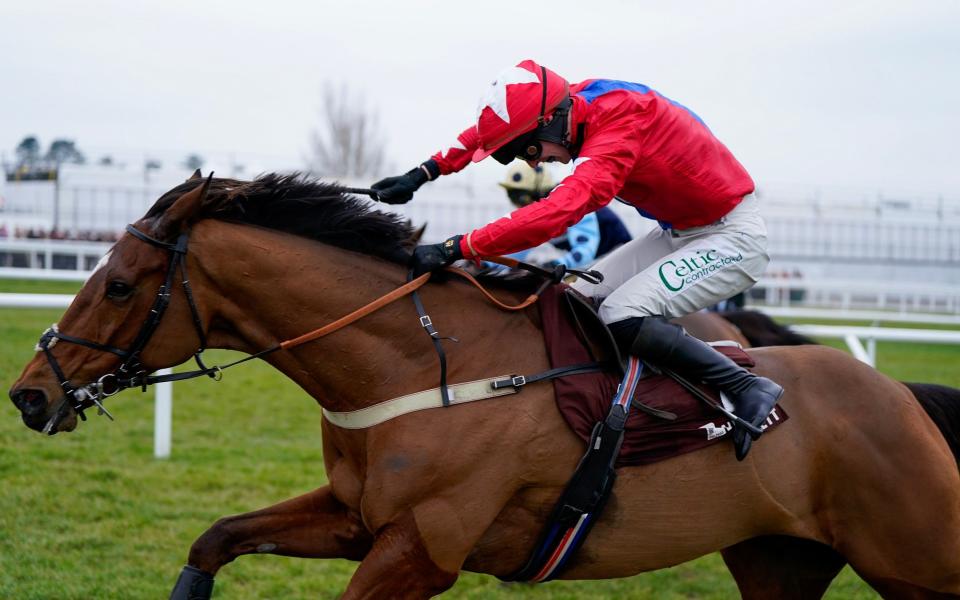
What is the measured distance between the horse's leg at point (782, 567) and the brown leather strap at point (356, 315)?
5.84 feet

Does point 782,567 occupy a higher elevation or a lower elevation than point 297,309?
lower

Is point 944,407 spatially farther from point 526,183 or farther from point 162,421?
point 162,421

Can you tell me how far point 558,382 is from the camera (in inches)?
120

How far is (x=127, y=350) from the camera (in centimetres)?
282

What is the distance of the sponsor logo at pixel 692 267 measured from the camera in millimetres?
3289

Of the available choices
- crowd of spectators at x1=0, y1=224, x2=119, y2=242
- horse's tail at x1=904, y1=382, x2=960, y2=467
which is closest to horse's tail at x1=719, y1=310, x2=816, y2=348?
horse's tail at x1=904, y1=382, x2=960, y2=467

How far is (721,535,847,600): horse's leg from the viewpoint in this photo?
3604 millimetres

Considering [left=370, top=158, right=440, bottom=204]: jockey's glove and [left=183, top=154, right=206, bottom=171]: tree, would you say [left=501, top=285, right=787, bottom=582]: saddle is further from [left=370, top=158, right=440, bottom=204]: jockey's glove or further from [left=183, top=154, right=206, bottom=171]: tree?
[left=183, top=154, right=206, bottom=171]: tree

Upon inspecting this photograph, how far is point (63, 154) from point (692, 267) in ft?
115

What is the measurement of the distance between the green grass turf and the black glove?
213 centimetres

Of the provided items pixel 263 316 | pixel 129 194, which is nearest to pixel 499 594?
pixel 263 316

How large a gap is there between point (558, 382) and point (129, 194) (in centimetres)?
2512

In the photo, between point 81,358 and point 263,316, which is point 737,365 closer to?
point 263,316

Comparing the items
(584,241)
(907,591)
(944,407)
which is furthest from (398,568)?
(584,241)
